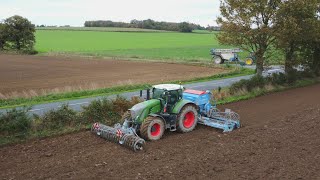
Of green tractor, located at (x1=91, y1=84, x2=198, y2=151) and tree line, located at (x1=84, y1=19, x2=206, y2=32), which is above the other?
tree line, located at (x1=84, y1=19, x2=206, y2=32)

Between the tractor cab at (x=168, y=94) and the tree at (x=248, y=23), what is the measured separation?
12.3 m

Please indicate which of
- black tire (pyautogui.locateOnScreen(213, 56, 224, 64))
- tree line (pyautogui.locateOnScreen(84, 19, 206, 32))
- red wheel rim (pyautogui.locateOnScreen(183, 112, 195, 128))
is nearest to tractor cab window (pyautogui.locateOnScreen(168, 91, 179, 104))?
red wheel rim (pyautogui.locateOnScreen(183, 112, 195, 128))

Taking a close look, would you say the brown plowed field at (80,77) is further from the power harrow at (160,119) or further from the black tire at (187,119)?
the black tire at (187,119)

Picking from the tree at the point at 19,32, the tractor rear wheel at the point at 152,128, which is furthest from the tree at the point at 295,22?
the tree at the point at 19,32

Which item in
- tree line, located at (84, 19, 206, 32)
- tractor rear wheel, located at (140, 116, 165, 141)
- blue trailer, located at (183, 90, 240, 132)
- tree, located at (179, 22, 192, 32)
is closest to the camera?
tractor rear wheel, located at (140, 116, 165, 141)

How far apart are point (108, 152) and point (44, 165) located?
2108 millimetres

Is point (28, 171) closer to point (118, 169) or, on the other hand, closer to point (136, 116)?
point (118, 169)

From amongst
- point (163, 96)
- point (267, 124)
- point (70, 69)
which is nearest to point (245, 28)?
point (267, 124)

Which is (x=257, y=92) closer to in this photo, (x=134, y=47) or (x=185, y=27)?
(x=134, y=47)

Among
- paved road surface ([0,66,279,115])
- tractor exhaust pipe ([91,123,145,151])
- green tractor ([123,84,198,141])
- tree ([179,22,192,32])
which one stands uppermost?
tree ([179,22,192,32])

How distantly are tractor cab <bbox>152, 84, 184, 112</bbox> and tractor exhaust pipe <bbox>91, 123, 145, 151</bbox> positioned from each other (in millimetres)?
1793

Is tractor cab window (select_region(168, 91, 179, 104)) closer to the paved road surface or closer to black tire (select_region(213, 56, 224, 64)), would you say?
the paved road surface

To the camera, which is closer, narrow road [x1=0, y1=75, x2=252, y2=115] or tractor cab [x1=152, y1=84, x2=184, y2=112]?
tractor cab [x1=152, y1=84, x2=184, y2=112]

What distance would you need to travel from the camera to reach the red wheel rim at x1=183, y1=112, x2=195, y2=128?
15.1 m
